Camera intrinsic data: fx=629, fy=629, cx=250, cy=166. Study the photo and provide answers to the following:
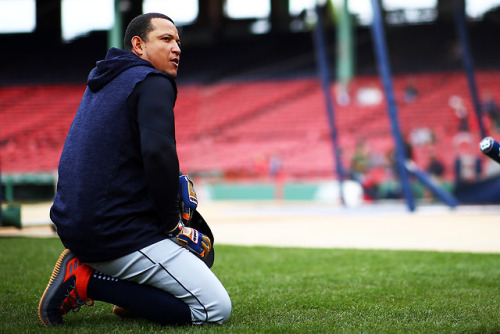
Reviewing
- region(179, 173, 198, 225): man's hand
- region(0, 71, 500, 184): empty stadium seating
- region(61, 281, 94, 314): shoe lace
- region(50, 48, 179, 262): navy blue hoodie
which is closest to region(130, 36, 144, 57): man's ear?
region(50, 48, 179, 262): navy blue hoodie

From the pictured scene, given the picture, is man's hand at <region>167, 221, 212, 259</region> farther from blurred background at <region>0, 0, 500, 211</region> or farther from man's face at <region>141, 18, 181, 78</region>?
blurred background at <region>0, 0, 500, 211</region>

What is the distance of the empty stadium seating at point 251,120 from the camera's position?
19109 mm

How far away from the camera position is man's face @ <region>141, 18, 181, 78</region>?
271 cm

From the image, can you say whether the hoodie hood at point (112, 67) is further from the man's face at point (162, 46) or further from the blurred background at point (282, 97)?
the blurred background at point (282, 97)

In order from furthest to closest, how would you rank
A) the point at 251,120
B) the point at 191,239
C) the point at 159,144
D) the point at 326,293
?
the point at 251,120, the point at 326,293, the point at 191,239, the point at 159,144

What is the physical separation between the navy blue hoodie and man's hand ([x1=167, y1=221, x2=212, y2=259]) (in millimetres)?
59

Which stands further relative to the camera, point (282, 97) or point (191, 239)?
point (282, 97)

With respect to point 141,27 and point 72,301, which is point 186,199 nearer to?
point 72,301

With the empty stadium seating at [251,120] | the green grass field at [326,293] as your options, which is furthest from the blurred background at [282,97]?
the green grass field at [326,293]

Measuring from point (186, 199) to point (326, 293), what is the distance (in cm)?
124

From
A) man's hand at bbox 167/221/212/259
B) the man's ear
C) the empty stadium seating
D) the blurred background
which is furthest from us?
the empty stadium seating

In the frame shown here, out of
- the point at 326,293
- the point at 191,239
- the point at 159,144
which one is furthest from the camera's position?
the point at 326,293

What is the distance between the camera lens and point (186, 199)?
2738 millimetres

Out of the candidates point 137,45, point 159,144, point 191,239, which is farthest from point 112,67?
point 191,239
